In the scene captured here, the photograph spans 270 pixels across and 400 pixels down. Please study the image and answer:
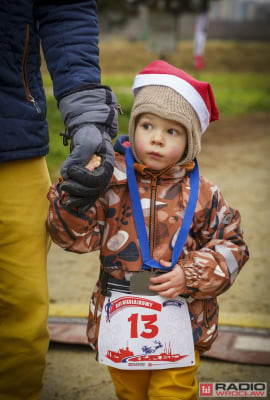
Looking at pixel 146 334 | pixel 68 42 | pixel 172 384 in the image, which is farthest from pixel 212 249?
pixel 68 42

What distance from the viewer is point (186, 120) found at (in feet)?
6.48

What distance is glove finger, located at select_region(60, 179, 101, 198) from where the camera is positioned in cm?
175

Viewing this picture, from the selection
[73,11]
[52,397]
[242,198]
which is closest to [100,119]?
[73,11]

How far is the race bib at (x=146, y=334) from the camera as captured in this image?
76.7 inches

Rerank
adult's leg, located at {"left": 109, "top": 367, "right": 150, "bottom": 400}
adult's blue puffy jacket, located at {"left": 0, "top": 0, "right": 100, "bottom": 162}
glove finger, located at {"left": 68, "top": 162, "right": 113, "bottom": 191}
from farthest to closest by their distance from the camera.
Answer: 1. adult's leg, located at {"left": 109, "top": 367, "right": 150, "bottom": 400}
2. adult's blue puffy jacket, located at {"left": 0, "top": 0, "right": 100, "bottom": 162}
3. glove finger, located at {"left": 68, "top": 162, "right": 113, "bottom": 191}

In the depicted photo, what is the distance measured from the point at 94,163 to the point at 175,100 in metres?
0.38

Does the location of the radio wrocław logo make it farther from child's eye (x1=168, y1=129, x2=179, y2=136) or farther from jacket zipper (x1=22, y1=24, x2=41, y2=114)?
jacket zipper (x1=22, y1=24, x2=41, y2=114)

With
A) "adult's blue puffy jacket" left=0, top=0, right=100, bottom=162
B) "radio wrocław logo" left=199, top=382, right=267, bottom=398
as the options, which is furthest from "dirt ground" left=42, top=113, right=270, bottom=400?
"adult's blue puffy jacket" left=0, top=0, right=100, bottom=162

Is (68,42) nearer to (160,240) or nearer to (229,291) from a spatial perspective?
(160,240)

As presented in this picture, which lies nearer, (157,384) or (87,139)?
(87,139)

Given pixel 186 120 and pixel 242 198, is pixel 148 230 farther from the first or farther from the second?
pixel 242 198

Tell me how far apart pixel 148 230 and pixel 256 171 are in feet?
16.1

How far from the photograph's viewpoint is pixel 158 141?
196cm

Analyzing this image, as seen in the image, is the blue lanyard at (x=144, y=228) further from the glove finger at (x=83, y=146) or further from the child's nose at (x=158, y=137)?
the glove finger at (x=83, y=146)
